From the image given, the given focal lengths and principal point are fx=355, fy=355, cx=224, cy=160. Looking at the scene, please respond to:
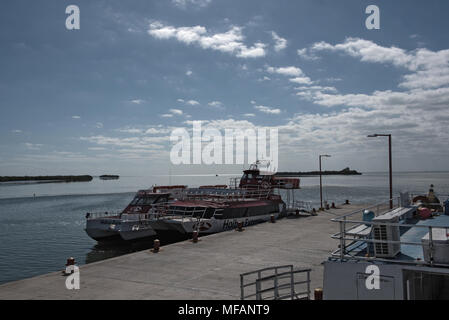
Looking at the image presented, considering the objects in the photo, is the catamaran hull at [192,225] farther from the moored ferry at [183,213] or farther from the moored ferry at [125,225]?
the moored ferry at [125,225]

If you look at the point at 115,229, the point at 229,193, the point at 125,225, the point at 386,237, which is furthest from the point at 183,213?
the point at 386,237

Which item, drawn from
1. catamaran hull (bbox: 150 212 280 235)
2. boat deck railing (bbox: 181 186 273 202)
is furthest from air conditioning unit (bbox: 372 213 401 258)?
boat deck railing (bbox: 181 186 273 202)

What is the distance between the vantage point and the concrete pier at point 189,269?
11963mm

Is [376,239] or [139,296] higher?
[376,239]

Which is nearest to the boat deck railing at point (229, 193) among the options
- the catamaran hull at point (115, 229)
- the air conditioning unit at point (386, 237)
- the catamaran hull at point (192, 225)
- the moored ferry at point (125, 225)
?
the catamaran hull at point (192, 225)

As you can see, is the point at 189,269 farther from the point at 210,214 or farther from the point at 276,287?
the point at 210,214

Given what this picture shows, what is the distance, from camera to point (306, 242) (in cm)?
2134

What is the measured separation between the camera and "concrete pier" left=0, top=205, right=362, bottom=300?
11963 millimetres

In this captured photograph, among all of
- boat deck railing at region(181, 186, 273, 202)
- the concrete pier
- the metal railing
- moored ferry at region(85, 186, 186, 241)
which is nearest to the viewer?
the metal railing

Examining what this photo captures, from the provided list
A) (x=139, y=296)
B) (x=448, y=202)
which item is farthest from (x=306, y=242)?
(x=139, y=296)

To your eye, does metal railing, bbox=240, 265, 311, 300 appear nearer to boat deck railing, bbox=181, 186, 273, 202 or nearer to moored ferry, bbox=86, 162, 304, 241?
moored ferry, bbox=86, 162, 304, 241

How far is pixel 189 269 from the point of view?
15031mm
